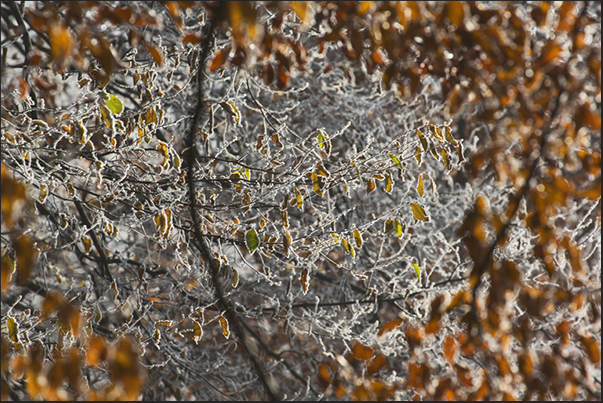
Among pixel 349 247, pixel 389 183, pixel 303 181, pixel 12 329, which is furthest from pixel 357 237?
pixel 12 329

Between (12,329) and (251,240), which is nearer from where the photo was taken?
(12,329)

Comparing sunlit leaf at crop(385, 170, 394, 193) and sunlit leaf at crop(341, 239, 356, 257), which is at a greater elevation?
sunlit leaf at crop(385, 170, 394, 193)

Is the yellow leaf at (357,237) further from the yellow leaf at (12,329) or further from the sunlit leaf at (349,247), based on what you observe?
the yellow leaf at (12,329)

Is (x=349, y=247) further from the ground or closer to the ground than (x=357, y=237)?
closer to the ground

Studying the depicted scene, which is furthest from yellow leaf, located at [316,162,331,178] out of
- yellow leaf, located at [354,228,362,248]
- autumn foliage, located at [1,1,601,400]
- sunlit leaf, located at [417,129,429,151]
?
sunlit leaf, located at [417,129,429,151]

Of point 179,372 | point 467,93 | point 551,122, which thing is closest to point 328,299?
point 179,372

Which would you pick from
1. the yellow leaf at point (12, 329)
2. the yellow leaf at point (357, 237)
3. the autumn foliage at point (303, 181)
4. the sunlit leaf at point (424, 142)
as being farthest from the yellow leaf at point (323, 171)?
the yellow leaf at point (12, 329)

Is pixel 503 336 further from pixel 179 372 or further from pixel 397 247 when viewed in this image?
pixel 397 247

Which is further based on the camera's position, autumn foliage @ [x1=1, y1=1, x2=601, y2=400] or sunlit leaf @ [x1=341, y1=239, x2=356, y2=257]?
sunlit leaf @ [x1=341, y1=239, x2=356, y2=257]

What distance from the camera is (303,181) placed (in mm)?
2936

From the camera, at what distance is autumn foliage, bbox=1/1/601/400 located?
182 cm

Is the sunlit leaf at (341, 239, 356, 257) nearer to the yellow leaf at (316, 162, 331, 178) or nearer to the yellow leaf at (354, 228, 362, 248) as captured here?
the yellow leaf at (354, 228, 362, 248)

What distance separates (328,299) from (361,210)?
79 centimetres

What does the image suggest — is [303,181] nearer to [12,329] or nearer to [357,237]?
[357,237]
